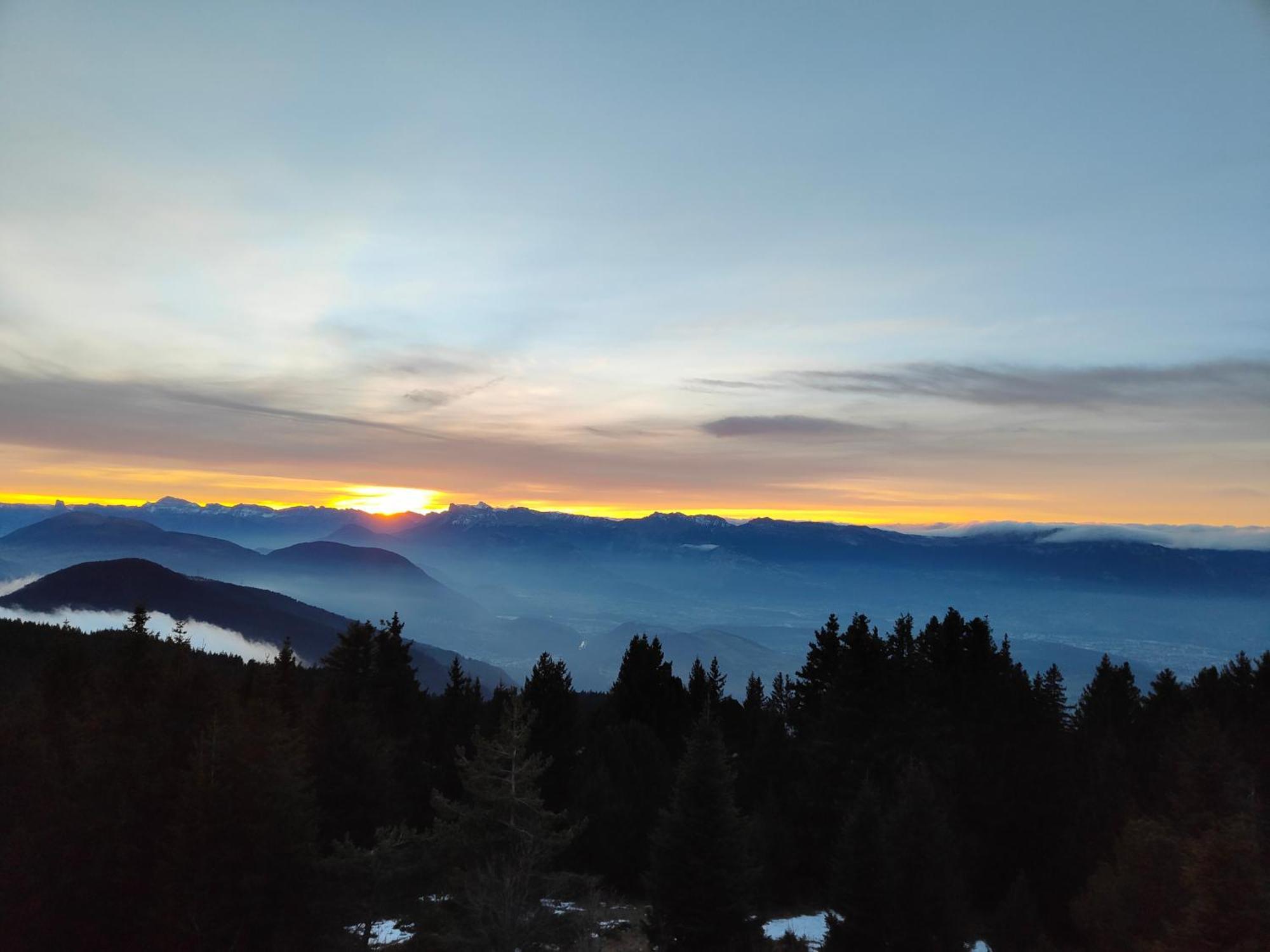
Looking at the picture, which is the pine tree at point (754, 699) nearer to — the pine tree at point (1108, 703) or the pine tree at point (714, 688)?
the pine tree at point (714, 688)

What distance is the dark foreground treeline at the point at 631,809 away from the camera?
19266 mm

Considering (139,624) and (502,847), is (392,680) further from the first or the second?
(502,847)

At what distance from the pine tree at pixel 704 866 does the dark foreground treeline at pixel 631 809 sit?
9 cm

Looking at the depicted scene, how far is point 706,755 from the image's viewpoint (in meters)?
23.7

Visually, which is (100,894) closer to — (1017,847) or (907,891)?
(907,891)

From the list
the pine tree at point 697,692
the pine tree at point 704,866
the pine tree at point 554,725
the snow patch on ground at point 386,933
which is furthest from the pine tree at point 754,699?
the pine tree at point 704,866

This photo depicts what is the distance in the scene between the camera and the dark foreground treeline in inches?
758

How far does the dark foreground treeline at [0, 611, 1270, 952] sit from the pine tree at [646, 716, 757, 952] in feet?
0.28

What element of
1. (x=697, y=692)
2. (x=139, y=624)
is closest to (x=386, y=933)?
(x=139, y=624)

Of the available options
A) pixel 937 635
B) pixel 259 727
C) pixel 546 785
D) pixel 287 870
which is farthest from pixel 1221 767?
pixel 259 727

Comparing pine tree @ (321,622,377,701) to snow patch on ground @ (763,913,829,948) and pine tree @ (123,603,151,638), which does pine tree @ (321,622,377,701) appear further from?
snow patch on ground @ (763,913,829,948)

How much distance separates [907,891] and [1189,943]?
784 centimetres

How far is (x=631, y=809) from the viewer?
36.7 meters

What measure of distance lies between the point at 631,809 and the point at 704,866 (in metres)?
14.9
